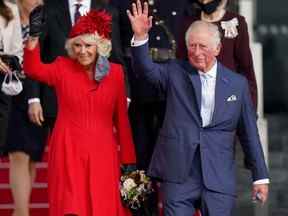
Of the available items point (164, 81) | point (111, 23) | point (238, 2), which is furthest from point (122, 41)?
point (238, 2)

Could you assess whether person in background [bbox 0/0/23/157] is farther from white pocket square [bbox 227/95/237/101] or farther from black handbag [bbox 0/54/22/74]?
white pocket square [bbox 227/95/237/101]

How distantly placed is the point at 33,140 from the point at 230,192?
227 centimetres

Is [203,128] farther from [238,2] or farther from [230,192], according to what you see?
[238,2]

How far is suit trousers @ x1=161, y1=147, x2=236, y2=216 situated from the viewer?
8.82m

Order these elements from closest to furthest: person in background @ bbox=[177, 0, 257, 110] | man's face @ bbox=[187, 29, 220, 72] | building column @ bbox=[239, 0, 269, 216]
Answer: man's face @ bbox=[187, 29, 220, 72] → person in background @ bbox=[177, 0, 257, 110] → building column @ bbox=[239, 0, 269, 216]

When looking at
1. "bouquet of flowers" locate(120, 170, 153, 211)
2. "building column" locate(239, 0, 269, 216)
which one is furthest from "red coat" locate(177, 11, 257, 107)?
"building column" locate(239, 0, 269, 216)

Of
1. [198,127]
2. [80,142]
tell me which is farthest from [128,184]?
[198,127]

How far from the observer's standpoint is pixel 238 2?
14.9 m

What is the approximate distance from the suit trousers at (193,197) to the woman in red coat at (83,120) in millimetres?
524

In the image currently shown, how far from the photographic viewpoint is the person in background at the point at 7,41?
10164 mm

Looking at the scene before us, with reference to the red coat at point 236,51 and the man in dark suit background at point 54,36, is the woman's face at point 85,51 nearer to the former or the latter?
the man in dark suit background at point 54,36

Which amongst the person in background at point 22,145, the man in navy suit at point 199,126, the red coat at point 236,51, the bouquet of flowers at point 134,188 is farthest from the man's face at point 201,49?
the person in background at point 22,145

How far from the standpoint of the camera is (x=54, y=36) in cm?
1002

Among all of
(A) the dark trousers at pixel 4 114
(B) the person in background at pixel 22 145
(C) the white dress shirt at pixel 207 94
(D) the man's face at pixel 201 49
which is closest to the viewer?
(D) the man's face at pixel 201 49
